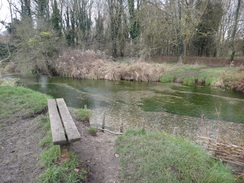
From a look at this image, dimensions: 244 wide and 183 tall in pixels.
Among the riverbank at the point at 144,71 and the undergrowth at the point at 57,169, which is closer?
the undergrowth at the point at 57,169

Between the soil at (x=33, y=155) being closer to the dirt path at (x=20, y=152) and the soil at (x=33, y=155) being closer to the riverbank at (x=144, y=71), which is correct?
the dirt path at (x=20, y=152)

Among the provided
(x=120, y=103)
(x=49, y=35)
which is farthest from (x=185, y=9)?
(x=49, y=35)

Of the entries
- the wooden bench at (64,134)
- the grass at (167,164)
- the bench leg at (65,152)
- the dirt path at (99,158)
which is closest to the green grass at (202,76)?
the grass at (167,164)

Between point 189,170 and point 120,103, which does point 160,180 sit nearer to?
point 189,170

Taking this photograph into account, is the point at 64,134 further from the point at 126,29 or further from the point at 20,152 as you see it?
the point at 126,29

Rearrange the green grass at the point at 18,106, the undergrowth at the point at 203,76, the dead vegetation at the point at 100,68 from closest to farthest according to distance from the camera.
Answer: the green grass at the point at 18,106 < the undergrowth at the point at 203,76 < the dead vegetation at the point at 100,68

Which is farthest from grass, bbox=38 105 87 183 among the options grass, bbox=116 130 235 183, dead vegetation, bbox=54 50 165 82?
dead vegetation, bbox=54 50 165 82

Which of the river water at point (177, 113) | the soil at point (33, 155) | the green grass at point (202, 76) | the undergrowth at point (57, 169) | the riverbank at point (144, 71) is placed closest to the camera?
the undergrowth at point (57, 169)

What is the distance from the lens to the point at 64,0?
27625 millimetres

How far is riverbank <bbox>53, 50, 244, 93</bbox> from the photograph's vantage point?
42.9 feet

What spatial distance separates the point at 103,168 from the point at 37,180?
1.03 m

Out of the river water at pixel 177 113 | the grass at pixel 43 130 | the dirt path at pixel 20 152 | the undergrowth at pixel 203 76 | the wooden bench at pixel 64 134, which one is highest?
the undergrowth at pixel 203 76

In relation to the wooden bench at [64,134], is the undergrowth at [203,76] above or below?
above

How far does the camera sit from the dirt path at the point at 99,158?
2551 millimetres
